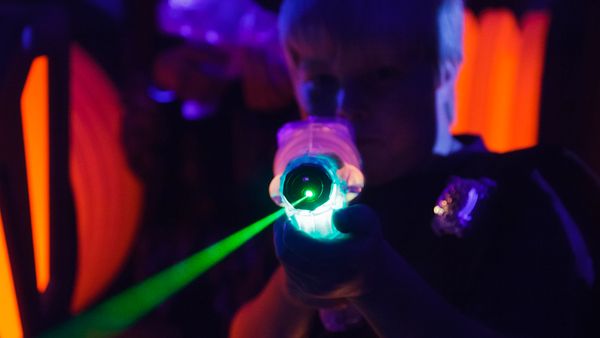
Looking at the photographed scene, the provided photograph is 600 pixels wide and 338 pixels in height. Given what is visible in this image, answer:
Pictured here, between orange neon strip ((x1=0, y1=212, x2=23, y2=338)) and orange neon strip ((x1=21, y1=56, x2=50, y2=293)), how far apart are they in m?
→ 0.08

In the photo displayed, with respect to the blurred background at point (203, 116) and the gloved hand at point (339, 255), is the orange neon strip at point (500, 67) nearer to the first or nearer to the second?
the blurred background at point (203, 116)

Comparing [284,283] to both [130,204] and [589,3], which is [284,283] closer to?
[130,204]

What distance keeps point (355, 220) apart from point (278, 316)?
276 millimetres

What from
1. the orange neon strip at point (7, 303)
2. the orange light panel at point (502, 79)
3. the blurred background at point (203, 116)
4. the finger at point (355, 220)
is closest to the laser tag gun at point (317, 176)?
the finger at point (355, 220)

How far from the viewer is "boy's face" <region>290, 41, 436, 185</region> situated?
27.7 inches

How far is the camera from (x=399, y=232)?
0.78 meters

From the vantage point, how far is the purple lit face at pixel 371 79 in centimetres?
69

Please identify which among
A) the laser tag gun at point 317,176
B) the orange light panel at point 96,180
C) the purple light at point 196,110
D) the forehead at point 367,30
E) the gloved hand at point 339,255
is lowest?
the orange light panel at point 96,180

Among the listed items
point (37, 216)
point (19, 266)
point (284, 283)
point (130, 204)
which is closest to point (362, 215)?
point (284, 283)

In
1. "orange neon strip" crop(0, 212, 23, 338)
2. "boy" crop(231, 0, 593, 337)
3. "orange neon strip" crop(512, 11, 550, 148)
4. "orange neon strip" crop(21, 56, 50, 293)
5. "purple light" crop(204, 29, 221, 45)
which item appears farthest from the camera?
"orange neon strip" crop(512, 11, 550, 148)

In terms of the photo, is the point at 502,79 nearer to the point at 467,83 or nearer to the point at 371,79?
the point at 467,83

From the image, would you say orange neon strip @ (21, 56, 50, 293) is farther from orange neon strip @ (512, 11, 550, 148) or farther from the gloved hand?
orange neon strip @ (512, 11, 550, 148)

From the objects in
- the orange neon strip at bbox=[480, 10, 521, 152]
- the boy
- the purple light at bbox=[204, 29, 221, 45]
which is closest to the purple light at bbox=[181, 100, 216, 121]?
the purple light at bbox=[204, 29, 221, 45]

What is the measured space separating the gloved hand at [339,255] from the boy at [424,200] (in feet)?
0.17
